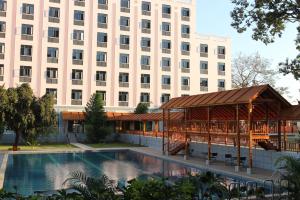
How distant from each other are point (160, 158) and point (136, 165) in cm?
363

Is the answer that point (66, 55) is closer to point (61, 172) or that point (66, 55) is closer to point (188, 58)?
point (188, 58)

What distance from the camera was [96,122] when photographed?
4022 centimetres

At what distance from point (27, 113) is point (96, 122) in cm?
1066

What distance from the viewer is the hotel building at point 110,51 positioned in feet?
141

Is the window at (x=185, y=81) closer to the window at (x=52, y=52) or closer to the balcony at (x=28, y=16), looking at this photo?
the window at (x=52, y=52)

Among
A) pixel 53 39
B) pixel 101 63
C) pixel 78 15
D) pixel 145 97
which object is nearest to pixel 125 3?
pixel 78 15

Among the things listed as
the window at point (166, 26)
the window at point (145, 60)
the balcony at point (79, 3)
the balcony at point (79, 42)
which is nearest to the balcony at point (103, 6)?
the balcony at point (79, 3)

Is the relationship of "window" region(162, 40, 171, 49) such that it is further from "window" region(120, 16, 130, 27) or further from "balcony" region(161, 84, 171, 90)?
"window" region(120, 16, 130, 27)

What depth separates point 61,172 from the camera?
2097 cm

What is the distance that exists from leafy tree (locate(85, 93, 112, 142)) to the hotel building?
16.2 ft

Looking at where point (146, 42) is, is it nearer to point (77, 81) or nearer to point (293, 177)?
point (77, 81)

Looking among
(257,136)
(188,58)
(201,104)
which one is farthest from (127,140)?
(257,136)

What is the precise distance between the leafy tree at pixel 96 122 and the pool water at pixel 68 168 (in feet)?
30.7

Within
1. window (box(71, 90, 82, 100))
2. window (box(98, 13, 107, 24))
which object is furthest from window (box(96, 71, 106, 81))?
window (box(98, 13, 107, 24))
